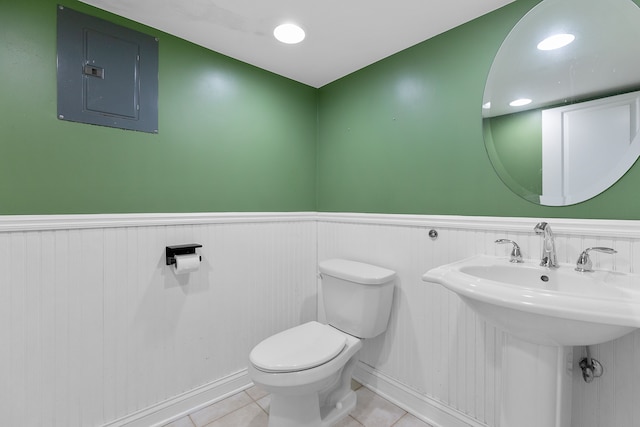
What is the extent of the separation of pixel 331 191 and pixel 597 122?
1.47 m

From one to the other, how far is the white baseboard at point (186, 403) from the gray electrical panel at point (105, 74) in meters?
1.46

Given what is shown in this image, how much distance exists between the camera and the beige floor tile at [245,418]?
1.55 m

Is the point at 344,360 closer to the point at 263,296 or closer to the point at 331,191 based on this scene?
the point at 263,296

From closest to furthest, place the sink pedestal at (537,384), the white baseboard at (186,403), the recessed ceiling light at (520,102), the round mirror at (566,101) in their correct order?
the sink pedestal at (537,384) → the round mirror at (566,101) → the recessed ceiling light at (520,102) → the white baseboard at (186,403)

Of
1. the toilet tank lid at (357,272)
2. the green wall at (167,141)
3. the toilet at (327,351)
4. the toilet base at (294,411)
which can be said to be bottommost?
the toilet base at (294,411)

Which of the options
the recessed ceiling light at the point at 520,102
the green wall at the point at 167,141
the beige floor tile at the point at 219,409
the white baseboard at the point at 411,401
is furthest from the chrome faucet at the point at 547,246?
the beige floor tile at the point at 219,409

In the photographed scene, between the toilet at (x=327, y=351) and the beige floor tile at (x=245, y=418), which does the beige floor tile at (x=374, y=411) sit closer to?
the toilet at (x=327, y=351)

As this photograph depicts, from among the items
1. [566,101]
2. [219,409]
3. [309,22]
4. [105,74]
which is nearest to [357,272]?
[219,409]

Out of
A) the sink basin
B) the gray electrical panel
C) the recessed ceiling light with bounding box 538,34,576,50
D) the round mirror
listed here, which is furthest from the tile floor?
the recessed ceiling light with bounding box 538,34,576,50

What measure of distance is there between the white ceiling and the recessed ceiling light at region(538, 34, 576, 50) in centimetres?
26

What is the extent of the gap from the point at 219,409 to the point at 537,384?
1.58 meters

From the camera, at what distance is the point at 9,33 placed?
3.94ft

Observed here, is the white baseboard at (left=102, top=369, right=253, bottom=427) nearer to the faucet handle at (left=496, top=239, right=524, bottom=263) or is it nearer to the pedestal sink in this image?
the pedestal sink

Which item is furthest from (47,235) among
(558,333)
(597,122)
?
(597,122)
